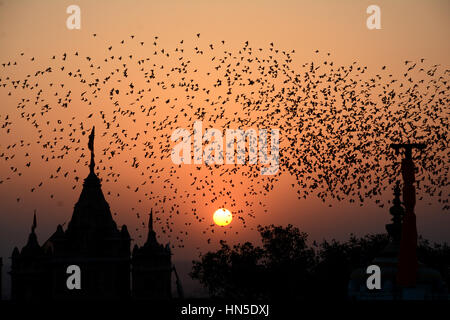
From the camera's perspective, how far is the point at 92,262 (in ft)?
279

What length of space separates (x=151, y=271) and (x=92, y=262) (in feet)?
16.2

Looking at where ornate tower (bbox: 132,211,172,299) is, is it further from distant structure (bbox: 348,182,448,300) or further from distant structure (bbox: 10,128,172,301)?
distant structure (bbox: 348,182,448,300)

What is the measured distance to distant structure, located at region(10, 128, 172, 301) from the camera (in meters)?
84.9

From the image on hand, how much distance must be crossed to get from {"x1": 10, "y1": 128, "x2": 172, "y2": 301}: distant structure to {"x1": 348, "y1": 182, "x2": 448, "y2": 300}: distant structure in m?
24.4

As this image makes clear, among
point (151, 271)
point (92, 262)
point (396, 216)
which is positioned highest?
point (396, 216)

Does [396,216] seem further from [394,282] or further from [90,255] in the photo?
[90,255]

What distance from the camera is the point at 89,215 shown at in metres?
85.6

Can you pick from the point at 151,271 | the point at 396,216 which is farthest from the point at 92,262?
the point at 396,216

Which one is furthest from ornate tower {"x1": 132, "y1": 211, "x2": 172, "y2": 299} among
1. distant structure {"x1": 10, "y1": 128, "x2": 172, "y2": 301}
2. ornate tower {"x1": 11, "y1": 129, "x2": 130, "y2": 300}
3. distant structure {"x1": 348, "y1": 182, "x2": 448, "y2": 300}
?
distant structure {"x1": 348, "y1": 182, "x2": 448, "y2": 300}

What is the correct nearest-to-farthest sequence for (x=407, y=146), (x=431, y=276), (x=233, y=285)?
1. (x=407, y=146)
2. (x=431, y=276)
3. (x=233, y=285)

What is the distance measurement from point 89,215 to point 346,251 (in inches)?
1731

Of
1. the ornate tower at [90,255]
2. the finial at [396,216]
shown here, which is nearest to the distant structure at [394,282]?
the finial at [396,216]
